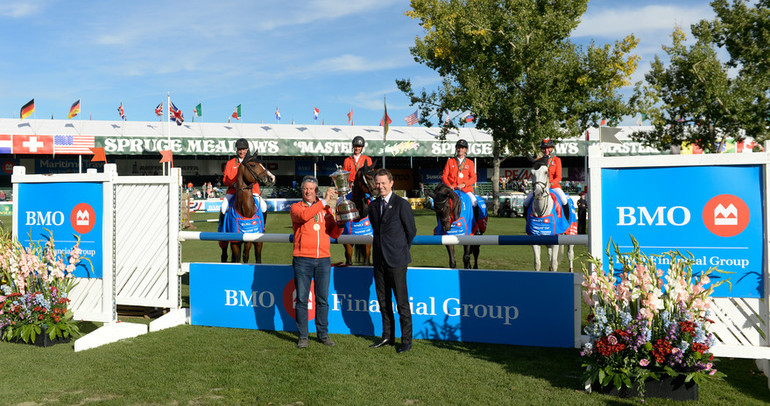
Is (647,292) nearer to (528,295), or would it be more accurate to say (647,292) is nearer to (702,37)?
(528,295)

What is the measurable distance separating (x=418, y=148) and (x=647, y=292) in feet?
117

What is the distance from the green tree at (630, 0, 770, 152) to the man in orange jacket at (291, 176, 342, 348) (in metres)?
22.4

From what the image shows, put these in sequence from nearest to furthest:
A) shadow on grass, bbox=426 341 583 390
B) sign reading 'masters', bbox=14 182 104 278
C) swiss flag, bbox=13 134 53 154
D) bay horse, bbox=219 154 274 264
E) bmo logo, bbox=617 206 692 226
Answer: bmo logo, bbox=617 206 692 226 → shadow on grass, bbox=426 341 583 390 → sign reading 'masters', bbox=14 182 104 278 → bay horse, bbox=219 154 274 264 → swiss flag, bbox=13 134 53 154

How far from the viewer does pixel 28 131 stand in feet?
118

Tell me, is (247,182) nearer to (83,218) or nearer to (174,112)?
(83,218)

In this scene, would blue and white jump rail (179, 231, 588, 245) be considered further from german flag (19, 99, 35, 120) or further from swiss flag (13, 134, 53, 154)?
german flag (19, 99, 35, 120)

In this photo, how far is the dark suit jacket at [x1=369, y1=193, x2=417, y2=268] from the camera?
521cm

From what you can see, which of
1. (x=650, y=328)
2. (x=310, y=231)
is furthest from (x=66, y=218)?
(x=650, y=328)

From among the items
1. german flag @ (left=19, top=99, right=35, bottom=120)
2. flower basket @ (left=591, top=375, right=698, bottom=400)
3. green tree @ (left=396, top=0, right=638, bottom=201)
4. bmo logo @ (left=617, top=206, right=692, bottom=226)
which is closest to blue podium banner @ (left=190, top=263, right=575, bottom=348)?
bmo logo @ (left=617, top=206, right=692, bottom=226)

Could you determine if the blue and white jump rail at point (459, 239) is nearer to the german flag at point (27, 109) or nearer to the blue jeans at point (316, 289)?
the blue jeans at point (316, 289)

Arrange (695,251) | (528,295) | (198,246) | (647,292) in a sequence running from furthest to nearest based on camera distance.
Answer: (198,246), (528,295), (695,251), (647,292)

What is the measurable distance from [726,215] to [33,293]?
633cm

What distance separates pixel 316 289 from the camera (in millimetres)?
5570

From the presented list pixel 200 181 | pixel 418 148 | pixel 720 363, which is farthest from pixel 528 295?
pixel 200 181
